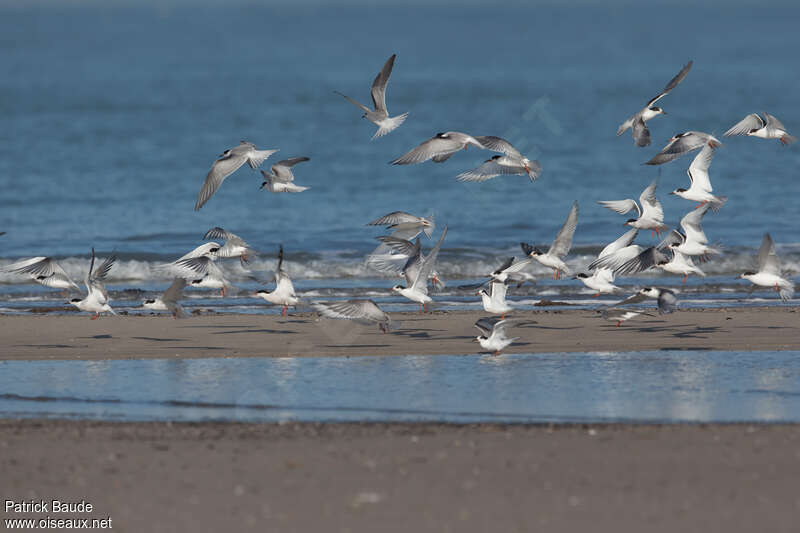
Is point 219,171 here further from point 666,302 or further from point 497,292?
point 666,302

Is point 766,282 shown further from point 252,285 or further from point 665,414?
point 252,285

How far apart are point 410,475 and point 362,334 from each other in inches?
215

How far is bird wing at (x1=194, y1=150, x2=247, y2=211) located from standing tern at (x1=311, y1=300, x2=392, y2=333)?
2223 millimetres

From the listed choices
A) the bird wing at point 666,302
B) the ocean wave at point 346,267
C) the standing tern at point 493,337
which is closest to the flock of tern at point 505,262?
the bird wing at point 666,302

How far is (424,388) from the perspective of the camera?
9773 millimetres

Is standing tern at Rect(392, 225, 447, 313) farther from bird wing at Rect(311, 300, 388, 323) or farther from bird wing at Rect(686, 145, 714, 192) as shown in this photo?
bird wing at Rect(686, 145, 714, 192)

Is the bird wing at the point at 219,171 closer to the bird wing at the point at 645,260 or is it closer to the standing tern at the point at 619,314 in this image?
the standing tern at the point at 619,314

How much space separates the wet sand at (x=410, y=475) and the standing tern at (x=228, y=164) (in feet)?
17.6

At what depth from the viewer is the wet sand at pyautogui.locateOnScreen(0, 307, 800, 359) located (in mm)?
11648

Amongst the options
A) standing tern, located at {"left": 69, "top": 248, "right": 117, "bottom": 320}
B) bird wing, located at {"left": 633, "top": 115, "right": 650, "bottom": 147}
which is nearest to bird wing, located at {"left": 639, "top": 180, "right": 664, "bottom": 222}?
bird wing, located at {"left": 633, "top": 115, "right": 650, "bottom": 147}

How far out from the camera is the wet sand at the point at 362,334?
11.6 m

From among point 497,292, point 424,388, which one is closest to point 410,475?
point 424,388

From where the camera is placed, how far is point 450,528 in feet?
20.7

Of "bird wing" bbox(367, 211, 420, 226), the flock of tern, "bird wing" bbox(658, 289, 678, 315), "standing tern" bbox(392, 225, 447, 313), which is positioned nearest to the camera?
"bird wing" bbox(658, 289, 678, 315)
